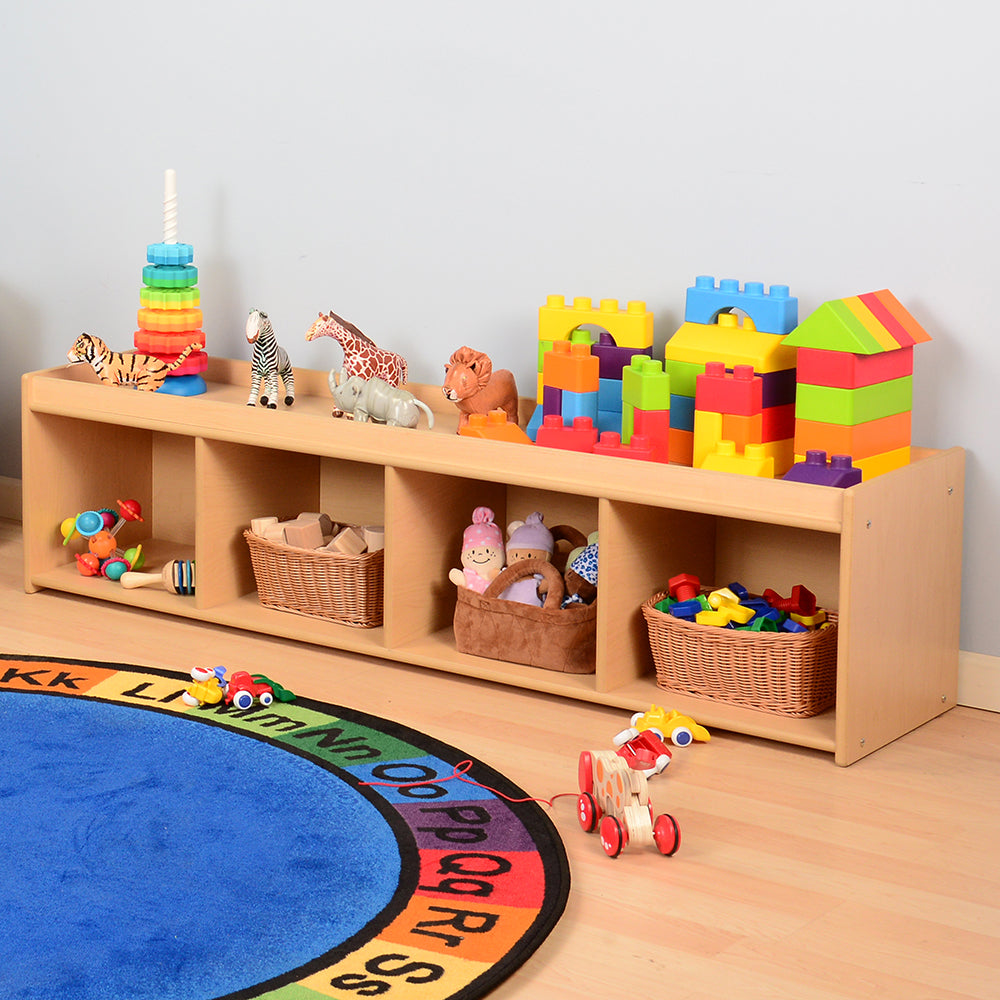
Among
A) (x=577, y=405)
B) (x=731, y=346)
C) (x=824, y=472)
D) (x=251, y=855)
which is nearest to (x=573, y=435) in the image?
(x=577, y=405)

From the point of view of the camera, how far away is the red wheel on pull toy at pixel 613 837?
1983 mm

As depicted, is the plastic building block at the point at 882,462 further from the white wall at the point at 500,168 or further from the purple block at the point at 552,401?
the purple block at the point at 552,401

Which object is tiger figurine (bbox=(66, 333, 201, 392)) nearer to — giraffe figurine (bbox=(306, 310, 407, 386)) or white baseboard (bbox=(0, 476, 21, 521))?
giraffe figurine (bbox=(306, 310, 407, 386))

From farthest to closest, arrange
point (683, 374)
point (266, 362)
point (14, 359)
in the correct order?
point (14, 359) → point (266, 362) → point (683, 374)

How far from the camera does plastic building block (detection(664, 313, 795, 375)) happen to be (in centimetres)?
249

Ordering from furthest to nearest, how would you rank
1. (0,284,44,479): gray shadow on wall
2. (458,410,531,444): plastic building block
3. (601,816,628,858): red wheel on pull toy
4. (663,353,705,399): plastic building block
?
(0,284,44,479): gray shadow on wall
(458,410,531,444): plastic building block
(663,353,705,399): plastic building block
(601,816,628,858): red wheel on pull toy

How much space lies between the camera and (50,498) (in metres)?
3.20

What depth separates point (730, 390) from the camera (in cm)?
245

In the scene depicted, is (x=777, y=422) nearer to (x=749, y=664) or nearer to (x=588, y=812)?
(x=749, y=664)

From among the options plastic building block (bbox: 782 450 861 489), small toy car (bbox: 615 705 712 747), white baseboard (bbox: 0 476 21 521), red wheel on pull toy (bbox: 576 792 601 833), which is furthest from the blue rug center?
white baseboard (bbox: 0 476 21 521)

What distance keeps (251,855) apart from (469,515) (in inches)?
40.9

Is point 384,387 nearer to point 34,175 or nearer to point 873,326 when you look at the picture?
point 873,326

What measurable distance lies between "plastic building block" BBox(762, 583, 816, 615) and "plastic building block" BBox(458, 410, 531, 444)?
52 centimetres

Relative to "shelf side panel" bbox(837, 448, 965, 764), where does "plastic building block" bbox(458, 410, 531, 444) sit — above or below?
above
